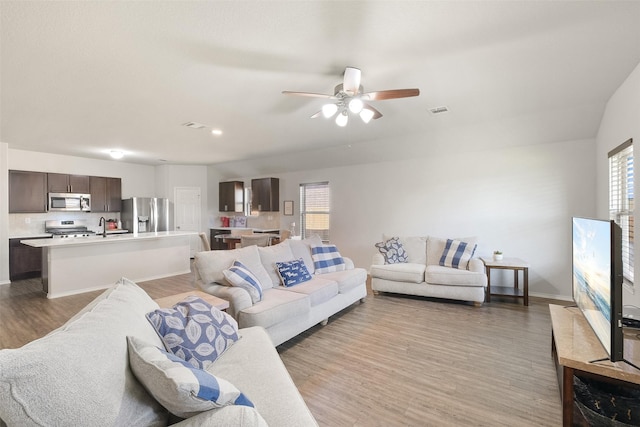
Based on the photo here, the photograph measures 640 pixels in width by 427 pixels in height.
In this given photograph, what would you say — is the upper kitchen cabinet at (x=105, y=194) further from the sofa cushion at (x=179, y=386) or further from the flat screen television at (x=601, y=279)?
the flat screen television at (x=601, y=279)

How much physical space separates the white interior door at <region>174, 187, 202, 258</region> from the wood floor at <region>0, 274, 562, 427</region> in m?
3.95

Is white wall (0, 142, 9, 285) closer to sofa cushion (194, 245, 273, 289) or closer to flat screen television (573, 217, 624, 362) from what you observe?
sofa cushion (194, 245, 273, 289)

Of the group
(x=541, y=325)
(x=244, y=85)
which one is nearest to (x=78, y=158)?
(x=244, y=85)

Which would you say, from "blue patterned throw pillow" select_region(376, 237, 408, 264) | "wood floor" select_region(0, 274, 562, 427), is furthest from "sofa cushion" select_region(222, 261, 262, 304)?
"blue patterned throw pillow" select_region(376, 237, 408, 264)

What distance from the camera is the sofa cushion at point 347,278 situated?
3711 millimetres

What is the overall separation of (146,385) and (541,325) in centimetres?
402

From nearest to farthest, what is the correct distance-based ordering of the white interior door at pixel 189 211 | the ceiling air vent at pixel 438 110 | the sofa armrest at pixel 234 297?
the sofa armrest at pixel 234 297 < the ceiling air vent at pixel 438 110 < the white interior door at pixel 189 211

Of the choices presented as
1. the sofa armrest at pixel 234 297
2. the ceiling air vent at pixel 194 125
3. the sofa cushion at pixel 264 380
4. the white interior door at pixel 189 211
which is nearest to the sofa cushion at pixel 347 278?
the sofa armrest at pixel 234 297

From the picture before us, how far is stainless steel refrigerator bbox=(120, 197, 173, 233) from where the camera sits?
7074 millimetres

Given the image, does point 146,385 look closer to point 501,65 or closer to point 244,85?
point 244,85

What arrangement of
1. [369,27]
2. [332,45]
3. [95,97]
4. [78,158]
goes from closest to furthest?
[369,27]
[332,45]
[95,97]
[78,158]

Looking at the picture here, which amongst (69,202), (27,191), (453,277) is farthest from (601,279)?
(27,191)

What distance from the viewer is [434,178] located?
5375 mm

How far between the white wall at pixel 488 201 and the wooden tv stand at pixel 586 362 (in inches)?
113
